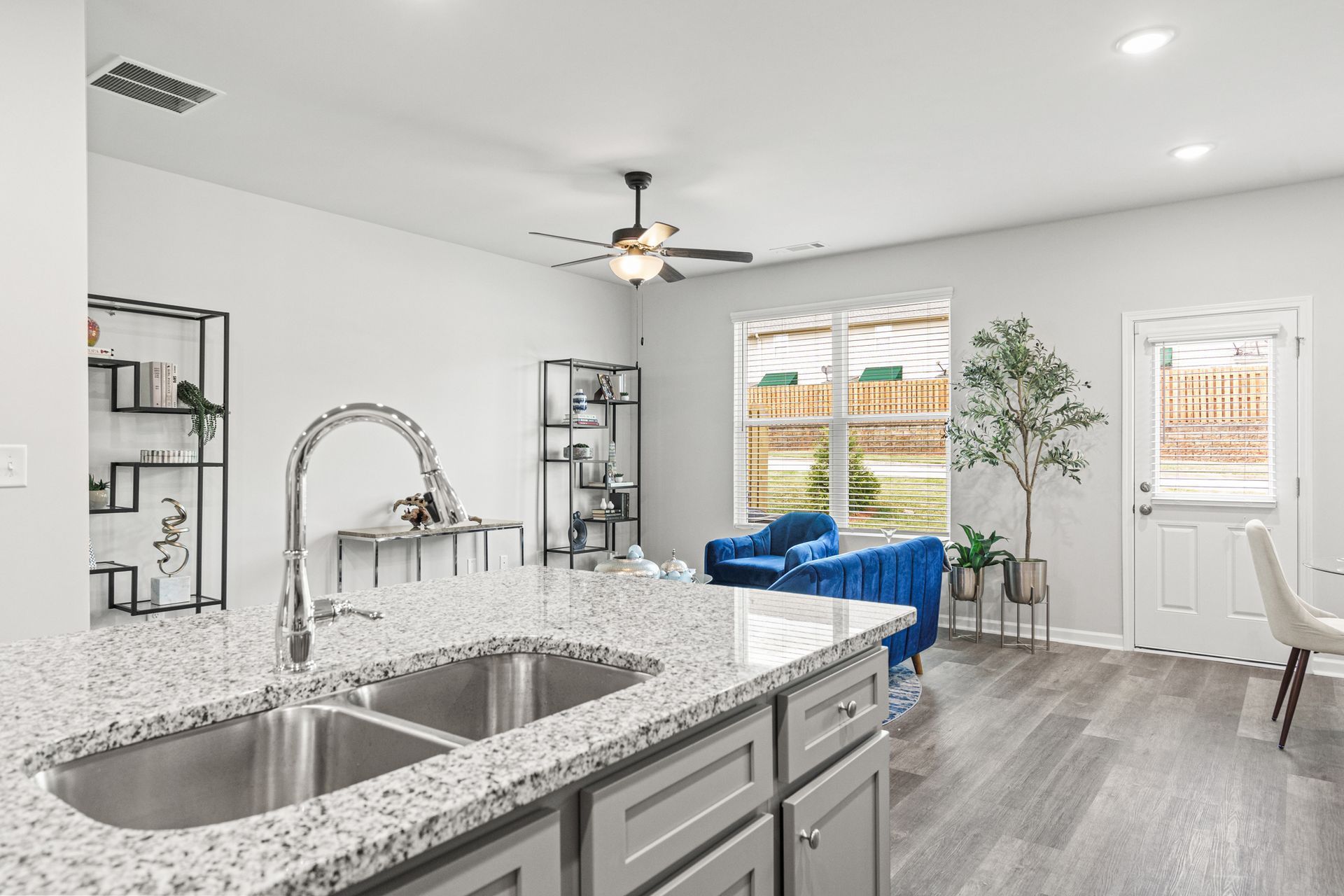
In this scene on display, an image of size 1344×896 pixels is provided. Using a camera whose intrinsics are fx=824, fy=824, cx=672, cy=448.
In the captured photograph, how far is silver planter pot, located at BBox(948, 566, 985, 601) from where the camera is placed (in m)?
5.23

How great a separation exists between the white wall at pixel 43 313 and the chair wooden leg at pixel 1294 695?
441cm

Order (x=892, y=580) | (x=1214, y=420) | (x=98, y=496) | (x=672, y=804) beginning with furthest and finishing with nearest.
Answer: (x=1214, y=420), (x=892, y=580), (x=98, y=496), (x=672, y=804)

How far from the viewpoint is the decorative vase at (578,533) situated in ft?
21.1

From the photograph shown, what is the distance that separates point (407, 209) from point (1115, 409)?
453 cm

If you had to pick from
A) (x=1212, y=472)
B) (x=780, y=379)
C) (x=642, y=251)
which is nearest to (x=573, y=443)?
(x=780, y=379)

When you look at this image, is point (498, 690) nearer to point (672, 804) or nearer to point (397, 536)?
point (672, 804)

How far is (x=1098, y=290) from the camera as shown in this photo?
5176 millimetres

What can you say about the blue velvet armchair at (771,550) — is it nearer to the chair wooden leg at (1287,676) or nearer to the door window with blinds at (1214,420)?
the door window with blinds at (1214,420)

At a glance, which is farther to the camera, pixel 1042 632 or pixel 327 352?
pixel 1042 632

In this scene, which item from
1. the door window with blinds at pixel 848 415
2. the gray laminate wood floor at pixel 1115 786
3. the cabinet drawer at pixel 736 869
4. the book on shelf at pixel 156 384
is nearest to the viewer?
the cabinet drawer at pixel 736 869

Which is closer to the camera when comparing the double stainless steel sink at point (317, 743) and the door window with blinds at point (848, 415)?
the double stainless steel sink at point (317, 743)

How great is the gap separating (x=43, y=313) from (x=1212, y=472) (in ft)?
18.4

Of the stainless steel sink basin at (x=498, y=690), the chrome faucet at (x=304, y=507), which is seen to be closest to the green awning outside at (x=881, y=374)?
the stainless steel sink basin at (x=498, y=690)

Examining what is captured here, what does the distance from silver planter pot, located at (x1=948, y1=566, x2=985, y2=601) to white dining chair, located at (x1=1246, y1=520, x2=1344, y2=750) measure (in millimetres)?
1869
